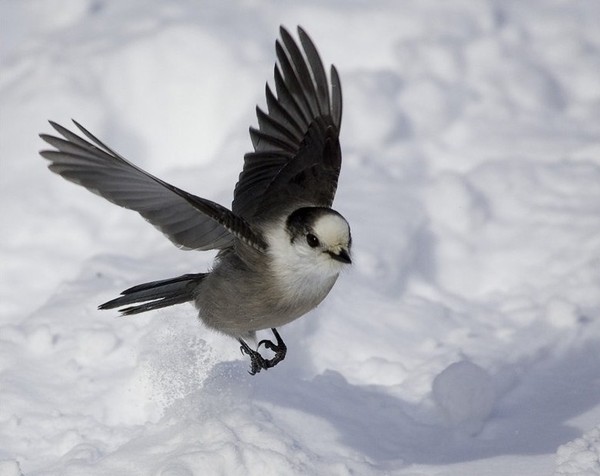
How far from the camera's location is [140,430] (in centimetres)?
433

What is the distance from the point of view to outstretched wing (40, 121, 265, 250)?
144 inches

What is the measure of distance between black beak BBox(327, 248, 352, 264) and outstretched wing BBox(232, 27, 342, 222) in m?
0.64

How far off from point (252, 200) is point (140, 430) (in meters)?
1.13

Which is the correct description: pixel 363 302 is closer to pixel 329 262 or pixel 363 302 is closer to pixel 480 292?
pixel 480 292

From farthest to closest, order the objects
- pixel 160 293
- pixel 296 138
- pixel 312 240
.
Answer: pixel 296 138, pixel 160 293, pixel 312 240

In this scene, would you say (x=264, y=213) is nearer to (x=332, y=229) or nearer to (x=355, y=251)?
(x=332, y=229)

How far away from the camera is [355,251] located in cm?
554

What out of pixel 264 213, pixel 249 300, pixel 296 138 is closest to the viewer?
pixel 249 300

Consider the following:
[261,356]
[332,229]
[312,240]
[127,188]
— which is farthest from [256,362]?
[127,188]

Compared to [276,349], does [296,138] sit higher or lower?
higher

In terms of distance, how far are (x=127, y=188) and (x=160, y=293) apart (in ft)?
2.80

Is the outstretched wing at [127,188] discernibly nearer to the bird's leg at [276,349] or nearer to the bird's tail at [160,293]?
the bird's tail at [160,293]

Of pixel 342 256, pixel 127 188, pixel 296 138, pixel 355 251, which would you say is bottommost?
pixel 342 256

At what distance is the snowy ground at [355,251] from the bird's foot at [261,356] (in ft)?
0.31
